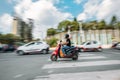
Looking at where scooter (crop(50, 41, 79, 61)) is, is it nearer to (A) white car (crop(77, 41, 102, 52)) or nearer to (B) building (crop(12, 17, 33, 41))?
(A) white car (crop(77, 41, 102, 52))

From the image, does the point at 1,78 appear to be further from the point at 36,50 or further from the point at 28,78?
the point at 36,50

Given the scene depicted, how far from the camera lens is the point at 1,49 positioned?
3328cm

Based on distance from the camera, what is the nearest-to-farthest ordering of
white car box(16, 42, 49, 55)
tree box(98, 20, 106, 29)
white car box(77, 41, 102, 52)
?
white car box(16, 42, 49, 55) < white car box(77, 41, 102, 52) < tree box(98, 20, 106, 29)

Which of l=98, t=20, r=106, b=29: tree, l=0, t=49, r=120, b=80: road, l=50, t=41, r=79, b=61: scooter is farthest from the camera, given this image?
l=98, t=20, r=106, b=29: tree

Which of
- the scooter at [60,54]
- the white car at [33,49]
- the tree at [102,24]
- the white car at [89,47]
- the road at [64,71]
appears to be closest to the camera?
the road at [64,71]

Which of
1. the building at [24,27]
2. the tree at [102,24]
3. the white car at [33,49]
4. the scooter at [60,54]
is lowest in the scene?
the scooter at [60,54]

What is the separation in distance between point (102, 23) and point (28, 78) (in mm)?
80796

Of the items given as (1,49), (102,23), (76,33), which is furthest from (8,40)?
(102,23)

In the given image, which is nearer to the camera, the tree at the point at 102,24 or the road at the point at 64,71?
the road at the point at 64,71

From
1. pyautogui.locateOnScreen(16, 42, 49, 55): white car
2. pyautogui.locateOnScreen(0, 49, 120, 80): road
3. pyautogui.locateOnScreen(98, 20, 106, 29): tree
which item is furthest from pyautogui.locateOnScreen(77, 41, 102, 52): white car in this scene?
pyautogui.locateOnScreen(98, 20, 106, 29): tree

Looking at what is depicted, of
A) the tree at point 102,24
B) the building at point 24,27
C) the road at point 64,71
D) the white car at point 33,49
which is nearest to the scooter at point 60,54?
the road at point 64,71

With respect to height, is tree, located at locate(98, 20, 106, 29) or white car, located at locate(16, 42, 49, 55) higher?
tree, located at locate(98, 20, 106, 29)

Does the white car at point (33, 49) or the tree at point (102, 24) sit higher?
the tree at point (102, 24)

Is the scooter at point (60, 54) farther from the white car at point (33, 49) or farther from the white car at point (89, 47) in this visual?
the white car at point (89, 47)
